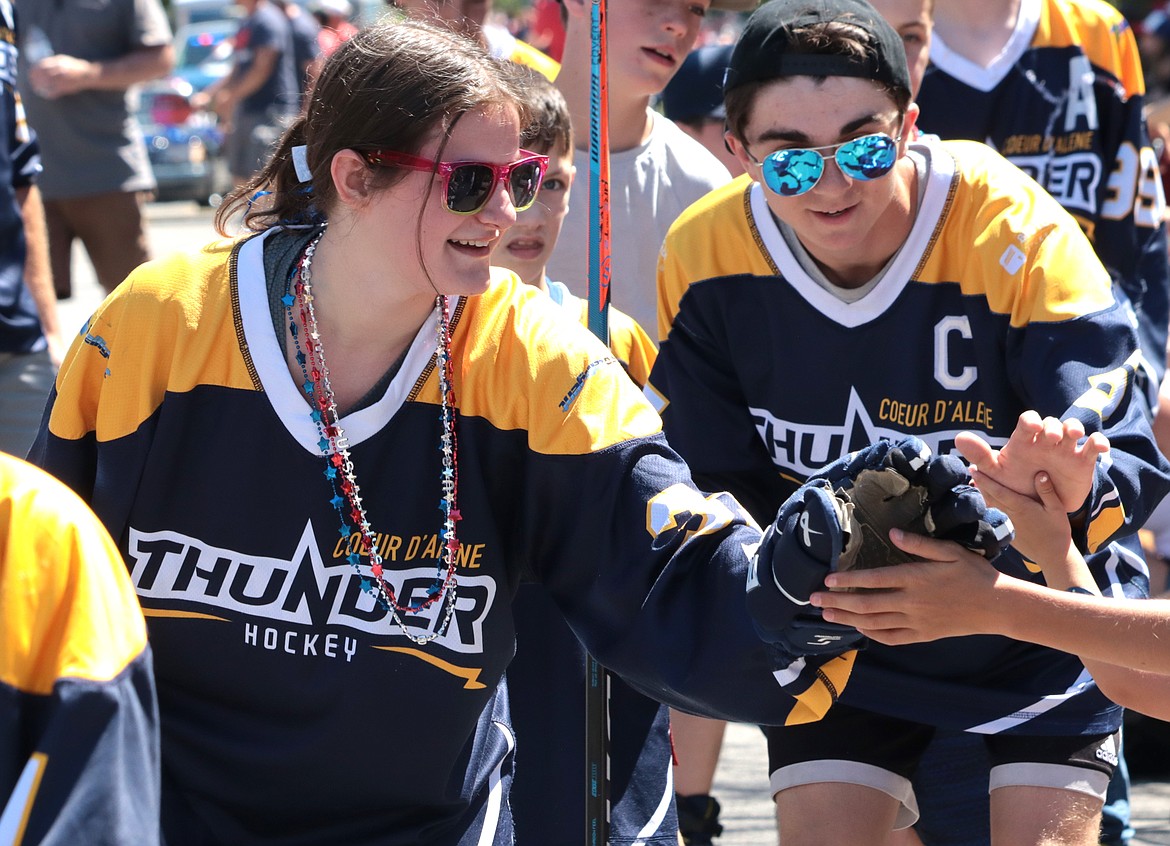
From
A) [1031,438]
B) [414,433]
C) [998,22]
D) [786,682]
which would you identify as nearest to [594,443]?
[414,433]

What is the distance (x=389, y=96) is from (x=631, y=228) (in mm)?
1805

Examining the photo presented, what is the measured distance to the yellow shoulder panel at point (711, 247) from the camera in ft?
10.2

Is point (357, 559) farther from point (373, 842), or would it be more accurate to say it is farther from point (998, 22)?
point (998, 22)

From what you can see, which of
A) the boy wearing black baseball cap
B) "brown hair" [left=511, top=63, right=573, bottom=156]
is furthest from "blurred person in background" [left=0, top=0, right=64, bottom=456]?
the boy wearing black baseball cap

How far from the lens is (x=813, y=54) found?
9.51 ft

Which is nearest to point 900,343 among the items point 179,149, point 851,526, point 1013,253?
point 1013,253

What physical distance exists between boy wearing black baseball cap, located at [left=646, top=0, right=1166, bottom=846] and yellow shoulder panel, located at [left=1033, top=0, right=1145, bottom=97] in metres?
1.53

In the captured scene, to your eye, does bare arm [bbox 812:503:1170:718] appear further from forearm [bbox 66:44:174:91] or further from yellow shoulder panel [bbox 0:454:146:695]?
forearm [bbox 66:44:174:91]

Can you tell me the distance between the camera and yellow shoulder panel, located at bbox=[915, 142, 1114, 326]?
9.15 ft

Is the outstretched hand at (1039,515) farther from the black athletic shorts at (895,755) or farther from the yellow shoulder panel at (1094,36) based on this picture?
the yellow shoulder panel at (1094,36)

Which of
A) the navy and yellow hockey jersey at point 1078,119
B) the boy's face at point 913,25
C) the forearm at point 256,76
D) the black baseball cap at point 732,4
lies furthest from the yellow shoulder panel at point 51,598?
the forearm at point 256,76

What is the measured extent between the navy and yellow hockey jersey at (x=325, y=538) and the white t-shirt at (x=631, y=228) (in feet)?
5.61

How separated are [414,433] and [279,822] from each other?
0.61 metres

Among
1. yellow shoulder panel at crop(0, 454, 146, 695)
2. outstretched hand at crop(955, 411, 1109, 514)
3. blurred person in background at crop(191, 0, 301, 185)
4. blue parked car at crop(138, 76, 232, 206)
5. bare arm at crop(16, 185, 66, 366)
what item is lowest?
blue parked car at crop(138, 76, 232, 206)
